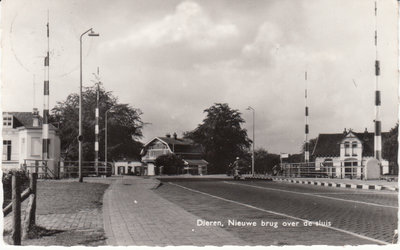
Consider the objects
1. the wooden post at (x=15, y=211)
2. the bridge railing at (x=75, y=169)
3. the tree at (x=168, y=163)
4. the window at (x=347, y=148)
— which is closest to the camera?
the wooden post at (x=15, y=211)

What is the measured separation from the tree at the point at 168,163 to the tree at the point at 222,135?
8.78 meters

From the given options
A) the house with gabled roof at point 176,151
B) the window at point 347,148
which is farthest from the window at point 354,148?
the house with gabled roof at point 176,151

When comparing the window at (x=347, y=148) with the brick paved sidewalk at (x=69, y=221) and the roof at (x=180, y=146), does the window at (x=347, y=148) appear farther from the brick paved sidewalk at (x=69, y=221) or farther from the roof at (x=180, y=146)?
the brick paved sidewalk at (x=69, y=221)

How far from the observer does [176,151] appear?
89.3 meters

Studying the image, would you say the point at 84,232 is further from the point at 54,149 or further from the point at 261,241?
the point at 54,149

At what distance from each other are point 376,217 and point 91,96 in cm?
2253

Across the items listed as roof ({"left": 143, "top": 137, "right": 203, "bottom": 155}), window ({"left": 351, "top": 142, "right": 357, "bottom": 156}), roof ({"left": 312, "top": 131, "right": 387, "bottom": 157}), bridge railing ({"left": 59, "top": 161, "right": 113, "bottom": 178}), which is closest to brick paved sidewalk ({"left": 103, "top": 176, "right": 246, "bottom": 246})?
bridge railing ({"left": 59, "top": 161, "right": 113, "bottom": 178})

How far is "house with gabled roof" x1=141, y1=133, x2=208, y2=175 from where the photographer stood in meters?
85.2

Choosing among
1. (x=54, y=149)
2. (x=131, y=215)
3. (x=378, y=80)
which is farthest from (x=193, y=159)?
(x=131, y=215)

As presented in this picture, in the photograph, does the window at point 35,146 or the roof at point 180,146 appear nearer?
the window at point 35,146

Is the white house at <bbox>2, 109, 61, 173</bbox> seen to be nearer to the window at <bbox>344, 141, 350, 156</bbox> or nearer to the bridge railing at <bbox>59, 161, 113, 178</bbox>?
the bridge railing at <bbox>59, 161, 113, 178</bbox>

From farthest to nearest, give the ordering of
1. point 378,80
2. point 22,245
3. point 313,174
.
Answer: point 313,174
point 378,80
point 22,245

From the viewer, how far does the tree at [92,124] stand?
103 ft

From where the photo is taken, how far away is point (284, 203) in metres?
15.5
